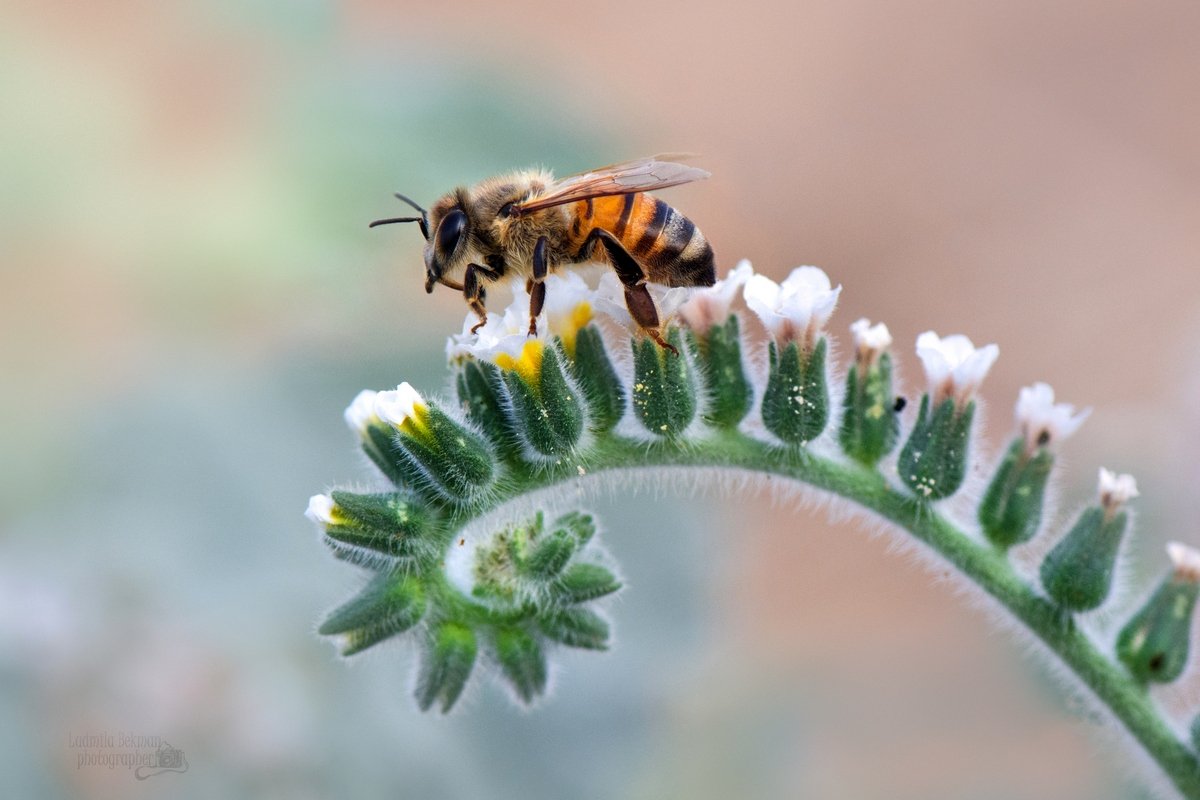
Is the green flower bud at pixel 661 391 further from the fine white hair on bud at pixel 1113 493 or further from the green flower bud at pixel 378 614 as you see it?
the fine white hair on bud at pixel 1113 493

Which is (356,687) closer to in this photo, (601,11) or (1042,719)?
(1042,719)

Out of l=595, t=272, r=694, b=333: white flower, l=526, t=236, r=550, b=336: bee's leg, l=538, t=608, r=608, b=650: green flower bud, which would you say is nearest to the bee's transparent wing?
l=526, t=236, r=550, b=336: bee's leg

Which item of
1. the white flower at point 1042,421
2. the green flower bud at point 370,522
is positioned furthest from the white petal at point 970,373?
the green flower bud at point 370,522

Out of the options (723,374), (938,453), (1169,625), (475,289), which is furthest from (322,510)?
(1169,625)

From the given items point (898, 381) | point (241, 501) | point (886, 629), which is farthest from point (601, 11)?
point (898, 381)

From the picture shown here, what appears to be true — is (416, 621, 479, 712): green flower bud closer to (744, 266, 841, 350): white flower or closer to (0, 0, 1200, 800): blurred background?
(0, 0, 1200, 800): blurred background

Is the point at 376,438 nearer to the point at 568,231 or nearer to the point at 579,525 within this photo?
the point at 579,525
